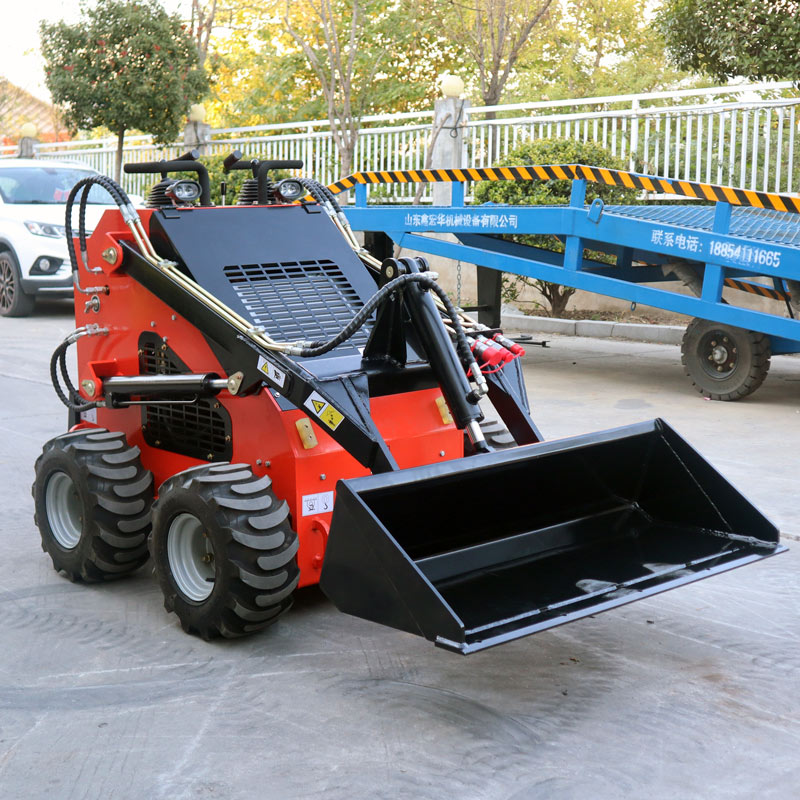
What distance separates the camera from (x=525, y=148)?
1314 centimetres

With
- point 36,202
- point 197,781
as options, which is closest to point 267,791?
point 197,781

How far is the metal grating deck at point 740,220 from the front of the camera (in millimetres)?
8250

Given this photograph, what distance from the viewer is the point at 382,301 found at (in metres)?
3.87

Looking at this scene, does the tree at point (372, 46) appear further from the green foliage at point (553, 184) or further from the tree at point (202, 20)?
the green foliage at point (553, 184)

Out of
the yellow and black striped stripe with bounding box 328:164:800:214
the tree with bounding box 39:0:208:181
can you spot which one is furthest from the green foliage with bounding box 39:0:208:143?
the yellow and black striped stripe with bounding box 328:164:800:214

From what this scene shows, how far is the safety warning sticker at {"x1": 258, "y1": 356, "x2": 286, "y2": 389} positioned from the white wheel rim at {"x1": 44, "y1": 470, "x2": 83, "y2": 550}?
3.68 ft

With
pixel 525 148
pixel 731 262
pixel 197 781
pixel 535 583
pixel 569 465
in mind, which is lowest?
pixel 197 781

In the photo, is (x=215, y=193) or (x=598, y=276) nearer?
(x=598, y=276)

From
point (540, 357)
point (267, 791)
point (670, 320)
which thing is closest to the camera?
point (267, 791)

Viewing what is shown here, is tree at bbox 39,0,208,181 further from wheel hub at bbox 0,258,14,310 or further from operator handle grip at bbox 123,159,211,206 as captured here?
operator handle grip at bbox 123,159,211,206

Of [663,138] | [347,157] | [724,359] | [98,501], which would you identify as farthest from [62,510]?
[347,157]

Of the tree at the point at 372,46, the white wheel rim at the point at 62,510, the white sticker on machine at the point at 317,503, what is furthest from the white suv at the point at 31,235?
the tree at the point at 372,46

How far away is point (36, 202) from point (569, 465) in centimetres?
1118

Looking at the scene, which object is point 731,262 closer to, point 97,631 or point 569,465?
point 569,465
